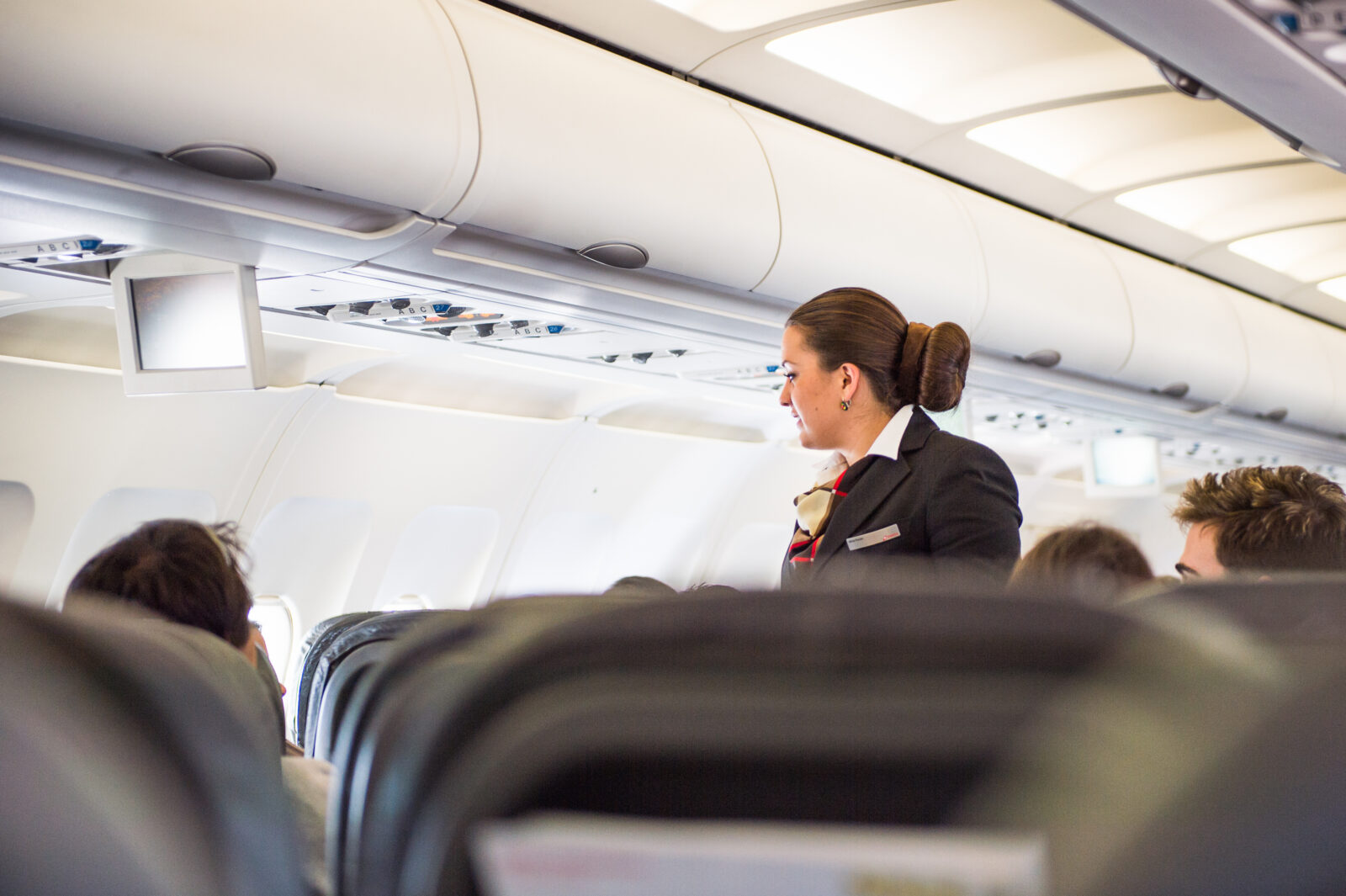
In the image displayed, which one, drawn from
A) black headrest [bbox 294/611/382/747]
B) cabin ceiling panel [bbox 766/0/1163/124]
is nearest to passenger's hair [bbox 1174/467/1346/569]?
black headrest [bbox 294/611/382/747]

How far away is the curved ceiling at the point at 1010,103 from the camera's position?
3764mm

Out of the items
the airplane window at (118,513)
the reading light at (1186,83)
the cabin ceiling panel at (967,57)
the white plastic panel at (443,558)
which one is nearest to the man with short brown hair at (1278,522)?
the reading light at (1186,83)

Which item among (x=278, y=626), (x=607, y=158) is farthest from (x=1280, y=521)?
(x=278, y=626)

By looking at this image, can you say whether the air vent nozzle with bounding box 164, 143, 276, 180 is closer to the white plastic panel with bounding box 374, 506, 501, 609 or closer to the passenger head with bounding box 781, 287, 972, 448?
the passenger head with bounding box 781, 287, 972, 448

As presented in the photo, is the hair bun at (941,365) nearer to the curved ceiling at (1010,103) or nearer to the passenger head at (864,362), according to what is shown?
the passenger head at (864,362)

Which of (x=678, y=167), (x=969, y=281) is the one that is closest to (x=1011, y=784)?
(x=678, y=167)

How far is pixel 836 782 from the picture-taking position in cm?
55

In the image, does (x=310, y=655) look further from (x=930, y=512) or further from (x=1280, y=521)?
(x=1280, y=521)

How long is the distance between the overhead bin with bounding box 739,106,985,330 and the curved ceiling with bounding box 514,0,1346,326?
0.23 meters

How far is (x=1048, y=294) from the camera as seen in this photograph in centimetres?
512

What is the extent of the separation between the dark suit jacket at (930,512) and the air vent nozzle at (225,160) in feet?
5.21

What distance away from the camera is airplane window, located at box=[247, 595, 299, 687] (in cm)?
680

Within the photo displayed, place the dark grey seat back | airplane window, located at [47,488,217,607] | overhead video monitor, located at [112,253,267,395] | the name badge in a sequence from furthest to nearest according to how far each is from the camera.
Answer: airplane window, located at [47,488,217,607], overhead video monitor, located at [112,253,267,395], the name badge, the dark grey seat back

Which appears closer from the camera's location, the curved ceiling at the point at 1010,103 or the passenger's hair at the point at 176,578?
the passenger's hair at the point at 176,578
